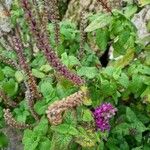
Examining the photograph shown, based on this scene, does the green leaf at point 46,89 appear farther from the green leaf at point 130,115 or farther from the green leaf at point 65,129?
the green leaf at point 130,115

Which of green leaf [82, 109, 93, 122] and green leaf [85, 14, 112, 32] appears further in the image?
green leaf [85, 14, 112, 32]

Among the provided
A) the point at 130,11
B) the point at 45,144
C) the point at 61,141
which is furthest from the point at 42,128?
the point at 130,11

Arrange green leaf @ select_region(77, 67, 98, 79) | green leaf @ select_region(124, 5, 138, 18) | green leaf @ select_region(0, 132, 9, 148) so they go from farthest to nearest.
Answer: green leaf @ select_region(0, 132, 9, 148), green leaf @ select_region(124, 5, 138, 18), green leaf @ select_region(77, 67, 98, 79)

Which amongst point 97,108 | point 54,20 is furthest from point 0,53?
point 97,108

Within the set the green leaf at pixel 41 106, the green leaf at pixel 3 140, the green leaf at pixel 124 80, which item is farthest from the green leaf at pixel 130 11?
the green leaf at pixel 3 140

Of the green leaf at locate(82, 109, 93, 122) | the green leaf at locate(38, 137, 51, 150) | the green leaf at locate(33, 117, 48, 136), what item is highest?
the green leaf at locate(82, 109, 93, 122)

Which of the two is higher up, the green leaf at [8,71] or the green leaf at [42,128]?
the green leaf at [8,71]

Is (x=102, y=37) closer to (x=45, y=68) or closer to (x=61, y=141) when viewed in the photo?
(x=45, y=68)

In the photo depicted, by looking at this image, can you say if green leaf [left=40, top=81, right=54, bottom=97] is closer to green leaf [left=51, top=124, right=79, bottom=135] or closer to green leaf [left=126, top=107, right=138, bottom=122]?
green leaf [left=51, top=124, right=79, bottom=135]

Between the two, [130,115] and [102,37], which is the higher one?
[102,37]

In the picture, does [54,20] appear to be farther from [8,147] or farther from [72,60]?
[8,147]

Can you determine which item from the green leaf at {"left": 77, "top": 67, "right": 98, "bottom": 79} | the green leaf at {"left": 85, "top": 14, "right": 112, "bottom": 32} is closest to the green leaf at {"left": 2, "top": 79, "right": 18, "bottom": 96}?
the green leaf at {"left": 77, "top": 67, "right": 98, "bottom": 79}
